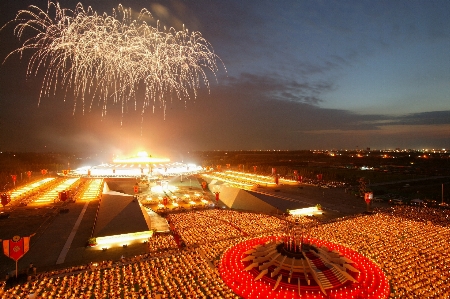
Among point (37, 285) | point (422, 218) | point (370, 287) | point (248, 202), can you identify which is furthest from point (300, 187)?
point (37, 285)

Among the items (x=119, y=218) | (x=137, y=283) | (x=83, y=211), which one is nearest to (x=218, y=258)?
(x=137, y=283)

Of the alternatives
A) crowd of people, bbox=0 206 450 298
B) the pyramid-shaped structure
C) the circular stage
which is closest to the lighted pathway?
the pyramid-shaped structure

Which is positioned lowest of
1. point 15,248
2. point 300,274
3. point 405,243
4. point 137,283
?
point 137,283

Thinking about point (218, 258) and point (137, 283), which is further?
point (218, 258)

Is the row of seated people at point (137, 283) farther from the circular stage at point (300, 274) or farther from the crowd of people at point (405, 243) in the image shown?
the crowd of people at point (405, 243)

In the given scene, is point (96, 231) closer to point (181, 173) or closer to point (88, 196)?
point (88, 196)

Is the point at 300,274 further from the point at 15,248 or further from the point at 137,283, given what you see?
the point at 15,248
